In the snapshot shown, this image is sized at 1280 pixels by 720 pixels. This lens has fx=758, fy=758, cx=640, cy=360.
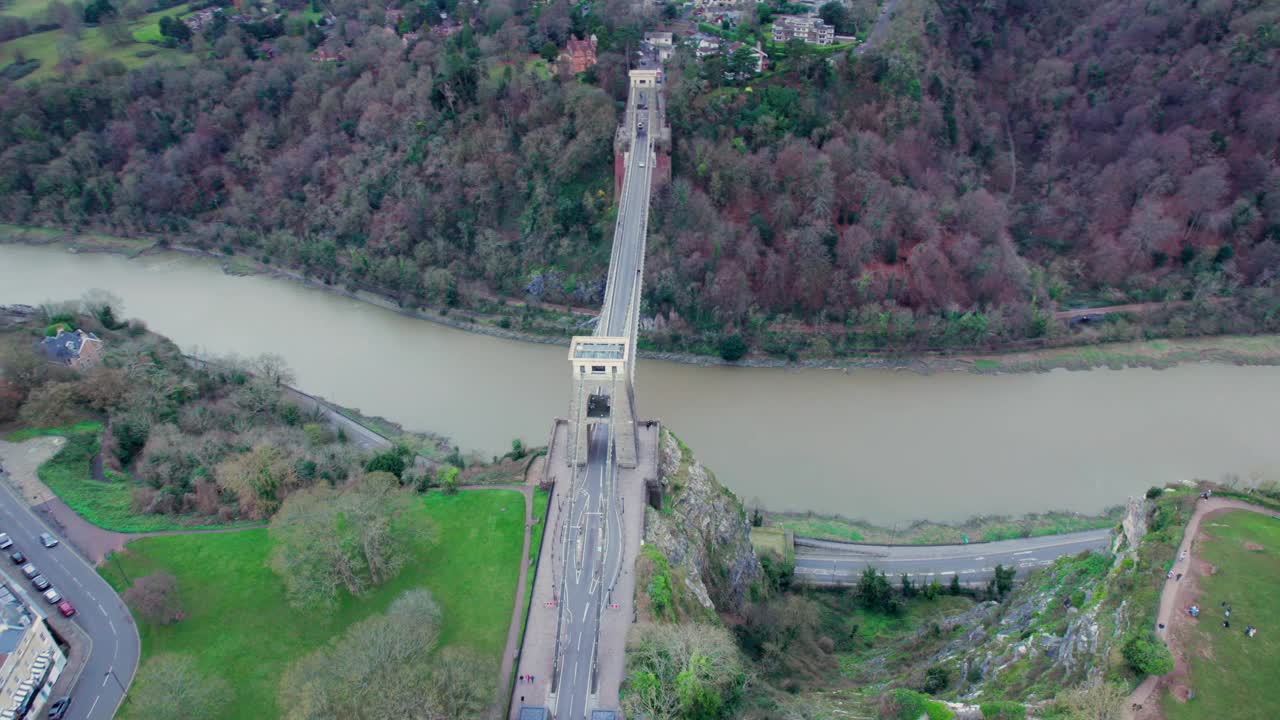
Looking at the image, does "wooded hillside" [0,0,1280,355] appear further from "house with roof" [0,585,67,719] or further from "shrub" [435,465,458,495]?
"house with roof" [0,585,67,719]

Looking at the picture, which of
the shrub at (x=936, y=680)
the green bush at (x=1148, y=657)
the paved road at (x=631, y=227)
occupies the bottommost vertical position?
the shrub at (x=936, y=680)

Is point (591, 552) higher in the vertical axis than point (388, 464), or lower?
lower

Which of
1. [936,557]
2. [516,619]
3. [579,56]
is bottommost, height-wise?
[936,557]

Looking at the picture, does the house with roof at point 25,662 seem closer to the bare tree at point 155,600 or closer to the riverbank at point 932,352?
the bare tree at point 155,600

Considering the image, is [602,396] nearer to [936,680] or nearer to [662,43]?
[936,680]

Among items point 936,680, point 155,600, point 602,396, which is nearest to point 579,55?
point 602,396

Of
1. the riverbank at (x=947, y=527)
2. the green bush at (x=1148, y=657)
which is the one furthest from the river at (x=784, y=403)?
the green bush at (x=1148, y=657)

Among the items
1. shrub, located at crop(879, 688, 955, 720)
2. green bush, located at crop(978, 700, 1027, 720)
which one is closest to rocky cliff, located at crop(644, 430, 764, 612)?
shrub, located at crop(879, 688, 955, 720)
